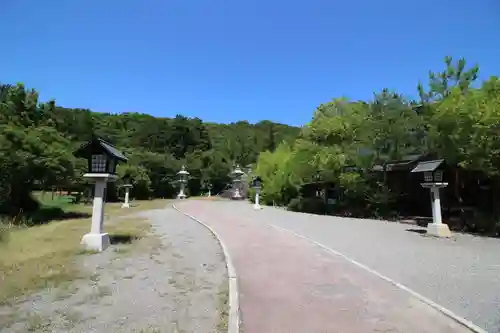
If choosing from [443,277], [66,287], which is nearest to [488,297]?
[443,277]

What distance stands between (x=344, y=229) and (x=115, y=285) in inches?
386

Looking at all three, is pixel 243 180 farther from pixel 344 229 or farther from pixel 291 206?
pixel 344 229

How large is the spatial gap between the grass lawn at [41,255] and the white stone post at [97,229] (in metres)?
0.30

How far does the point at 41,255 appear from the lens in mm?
8062

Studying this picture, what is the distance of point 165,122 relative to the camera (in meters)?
51.5

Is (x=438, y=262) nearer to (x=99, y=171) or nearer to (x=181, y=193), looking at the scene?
(x=99, y=171)

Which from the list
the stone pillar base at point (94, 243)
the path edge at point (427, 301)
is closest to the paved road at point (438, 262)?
the path edge at point (427, 301)

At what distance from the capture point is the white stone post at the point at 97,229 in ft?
28.8

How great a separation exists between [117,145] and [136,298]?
40639 millimetres

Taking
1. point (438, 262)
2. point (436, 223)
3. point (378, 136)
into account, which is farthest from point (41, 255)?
point (378, 136)

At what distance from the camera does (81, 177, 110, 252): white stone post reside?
8766 millimetres

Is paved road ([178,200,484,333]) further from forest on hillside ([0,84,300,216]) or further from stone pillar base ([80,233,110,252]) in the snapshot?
forest on hillside ([0,84,300,216])

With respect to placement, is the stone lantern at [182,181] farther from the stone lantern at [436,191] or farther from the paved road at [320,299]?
the paved road at [320,299]

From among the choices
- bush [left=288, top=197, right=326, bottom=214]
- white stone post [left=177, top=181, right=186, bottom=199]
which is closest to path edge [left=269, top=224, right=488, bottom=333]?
bush [left=288, top=197, right=326, bottom=214]
